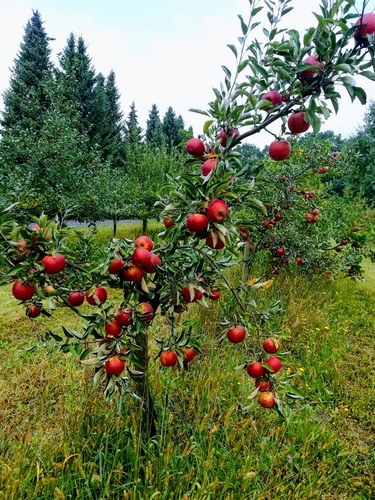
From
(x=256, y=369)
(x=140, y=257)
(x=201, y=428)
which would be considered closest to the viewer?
(x=140, y=257)

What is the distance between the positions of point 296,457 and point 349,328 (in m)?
2.92

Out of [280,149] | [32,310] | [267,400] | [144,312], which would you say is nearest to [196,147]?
[280,149]

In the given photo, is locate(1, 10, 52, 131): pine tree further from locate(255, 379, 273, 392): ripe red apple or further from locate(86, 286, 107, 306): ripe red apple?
locate(255, 379, 273, 392): ripe red apple

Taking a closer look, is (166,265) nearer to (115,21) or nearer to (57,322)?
(57,322)

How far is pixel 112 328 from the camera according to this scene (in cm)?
140

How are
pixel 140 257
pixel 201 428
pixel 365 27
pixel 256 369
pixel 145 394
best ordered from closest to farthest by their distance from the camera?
pixel 365 27 < pixel 140 257 < pixel 256 369 < pixel 201 428 < pixel 145 394

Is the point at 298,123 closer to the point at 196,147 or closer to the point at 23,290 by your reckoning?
the point at 196,147

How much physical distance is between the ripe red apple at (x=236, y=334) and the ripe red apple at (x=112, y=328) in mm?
577

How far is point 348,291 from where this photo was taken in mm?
6328

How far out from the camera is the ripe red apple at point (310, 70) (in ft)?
3.45

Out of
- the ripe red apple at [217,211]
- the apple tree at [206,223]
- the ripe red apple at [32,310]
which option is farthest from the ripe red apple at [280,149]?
the ripe red apple at [32,310]

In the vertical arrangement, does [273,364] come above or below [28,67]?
below

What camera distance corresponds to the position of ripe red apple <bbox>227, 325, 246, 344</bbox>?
1.57m

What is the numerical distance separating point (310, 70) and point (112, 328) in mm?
1317
